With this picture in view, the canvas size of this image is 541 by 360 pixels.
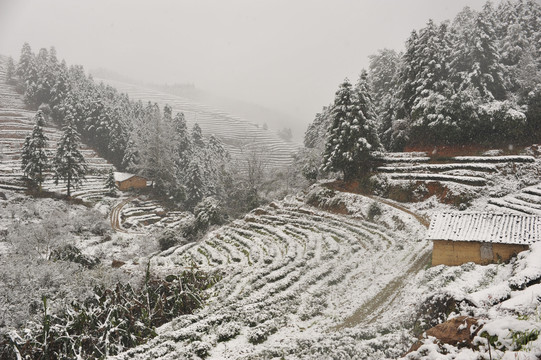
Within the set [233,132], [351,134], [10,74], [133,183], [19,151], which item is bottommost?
[133,183]

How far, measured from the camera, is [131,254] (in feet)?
114

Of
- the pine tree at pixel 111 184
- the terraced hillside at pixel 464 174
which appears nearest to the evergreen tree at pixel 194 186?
the pine tree at pixel 111 184

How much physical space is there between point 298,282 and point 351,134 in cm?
2579

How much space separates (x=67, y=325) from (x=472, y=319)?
14.4 meters

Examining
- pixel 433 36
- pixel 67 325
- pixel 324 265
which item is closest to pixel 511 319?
pixel 67 325

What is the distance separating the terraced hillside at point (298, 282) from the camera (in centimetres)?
1210

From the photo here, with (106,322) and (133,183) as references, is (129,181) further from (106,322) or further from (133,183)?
(106,322)

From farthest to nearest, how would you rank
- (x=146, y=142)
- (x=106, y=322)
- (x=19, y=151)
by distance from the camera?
(x=146, y=142), (x=19, y=151), (x=106, y=322)

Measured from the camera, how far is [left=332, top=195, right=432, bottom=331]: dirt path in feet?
48.1

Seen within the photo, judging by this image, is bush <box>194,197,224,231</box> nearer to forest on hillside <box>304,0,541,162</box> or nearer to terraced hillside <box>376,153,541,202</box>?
forest on hillside <box>304,0,541,162</box>

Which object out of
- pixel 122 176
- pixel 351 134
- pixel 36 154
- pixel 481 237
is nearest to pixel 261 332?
pixel 481 237

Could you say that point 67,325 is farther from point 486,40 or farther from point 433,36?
point 486,40

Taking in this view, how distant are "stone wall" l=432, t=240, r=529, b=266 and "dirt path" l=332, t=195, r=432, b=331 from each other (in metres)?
1.55

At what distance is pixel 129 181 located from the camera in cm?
6662
